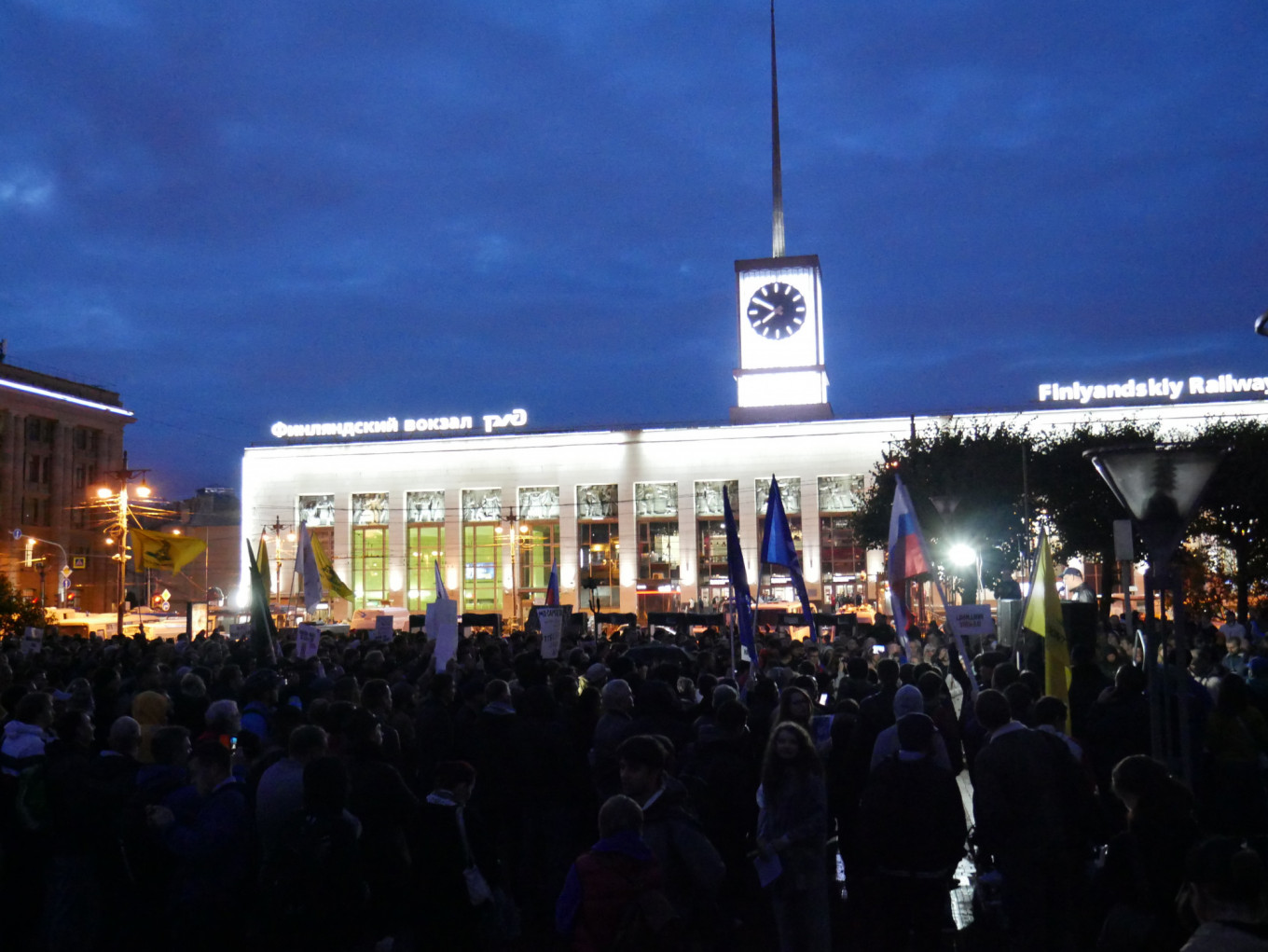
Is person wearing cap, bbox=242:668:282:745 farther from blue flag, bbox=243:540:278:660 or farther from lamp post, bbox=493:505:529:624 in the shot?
lamp post, bbox=493:505:529:624

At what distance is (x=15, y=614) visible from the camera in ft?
109

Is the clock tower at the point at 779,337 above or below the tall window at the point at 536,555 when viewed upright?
above

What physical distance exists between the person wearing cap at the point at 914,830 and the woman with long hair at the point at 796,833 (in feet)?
0.94

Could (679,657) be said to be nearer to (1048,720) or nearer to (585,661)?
(585,661)

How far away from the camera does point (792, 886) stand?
6285 mm

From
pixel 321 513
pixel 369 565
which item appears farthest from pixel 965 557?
pixel 321 513

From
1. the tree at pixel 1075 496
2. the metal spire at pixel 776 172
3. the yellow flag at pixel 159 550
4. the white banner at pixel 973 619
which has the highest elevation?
the metal spire at pixel 776 172

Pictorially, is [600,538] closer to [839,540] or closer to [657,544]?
[657,544]

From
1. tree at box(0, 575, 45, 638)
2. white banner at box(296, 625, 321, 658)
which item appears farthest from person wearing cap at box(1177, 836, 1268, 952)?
tree at box(0, 575, 45, 638)

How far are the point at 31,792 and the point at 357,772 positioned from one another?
195 cm

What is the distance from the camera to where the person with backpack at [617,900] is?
4.31 meters

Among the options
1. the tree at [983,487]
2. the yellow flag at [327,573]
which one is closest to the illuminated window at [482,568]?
the tree at [983,487]

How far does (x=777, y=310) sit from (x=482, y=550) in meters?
22.8

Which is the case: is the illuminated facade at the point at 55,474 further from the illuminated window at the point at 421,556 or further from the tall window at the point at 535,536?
the tall window at the point at 535,536
